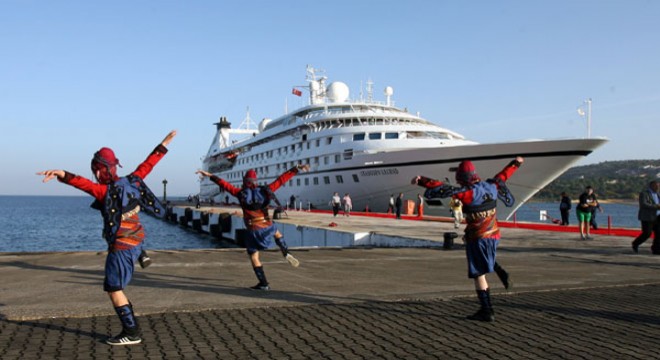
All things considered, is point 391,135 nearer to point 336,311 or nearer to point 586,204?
point 586,204

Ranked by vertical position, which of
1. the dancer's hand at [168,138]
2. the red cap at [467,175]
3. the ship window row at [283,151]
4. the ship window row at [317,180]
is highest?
the ship window row at [283,151]

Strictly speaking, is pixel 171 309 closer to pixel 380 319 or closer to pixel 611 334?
pixel 380 319

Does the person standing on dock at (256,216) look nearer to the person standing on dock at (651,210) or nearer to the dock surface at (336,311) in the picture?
the dock surface at (336,311)

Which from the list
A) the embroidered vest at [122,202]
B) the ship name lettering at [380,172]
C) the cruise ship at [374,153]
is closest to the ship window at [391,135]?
the cruise ship at [374,153]

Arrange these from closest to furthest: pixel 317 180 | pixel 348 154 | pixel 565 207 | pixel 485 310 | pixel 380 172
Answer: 1. pixel 485 310
2. pixel 565 207
3. pixel 380 172
4. pixel 348 154
5. pixel 317 180

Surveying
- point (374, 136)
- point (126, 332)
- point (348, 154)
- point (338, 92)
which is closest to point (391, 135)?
point (374, 136)

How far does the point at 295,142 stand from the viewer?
147 feet

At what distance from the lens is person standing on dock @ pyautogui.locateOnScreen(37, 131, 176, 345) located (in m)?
4.80

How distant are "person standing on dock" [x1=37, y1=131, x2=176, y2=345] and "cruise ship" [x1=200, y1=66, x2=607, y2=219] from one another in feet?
57.0

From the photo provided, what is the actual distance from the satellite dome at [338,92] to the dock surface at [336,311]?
38699 mm

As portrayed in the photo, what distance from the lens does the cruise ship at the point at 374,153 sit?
28000 millimetres

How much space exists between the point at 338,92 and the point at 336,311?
143ft

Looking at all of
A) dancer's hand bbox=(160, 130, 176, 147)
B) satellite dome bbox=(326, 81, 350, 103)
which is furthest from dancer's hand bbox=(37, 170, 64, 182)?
satellite dome bbox=(326, 81, 350, 103)

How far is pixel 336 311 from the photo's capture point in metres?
6.23
